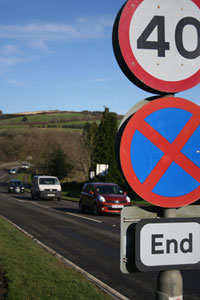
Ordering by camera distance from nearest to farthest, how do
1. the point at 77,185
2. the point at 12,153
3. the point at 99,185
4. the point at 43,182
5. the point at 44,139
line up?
the point at 99,185 < the point at 43,182 < the point at 77,185 < the point at 44,139 < the point at 12,153

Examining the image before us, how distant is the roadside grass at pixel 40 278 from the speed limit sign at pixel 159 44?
4.20 m

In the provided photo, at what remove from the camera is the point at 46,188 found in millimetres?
33875

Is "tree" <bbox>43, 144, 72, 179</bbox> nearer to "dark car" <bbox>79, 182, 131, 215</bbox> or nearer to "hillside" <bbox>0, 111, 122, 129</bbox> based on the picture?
"dark car" <bbox>79, 182, 131, 215</bbox>

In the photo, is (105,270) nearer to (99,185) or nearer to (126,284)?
(126,284)

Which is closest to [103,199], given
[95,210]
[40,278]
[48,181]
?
[95,210]

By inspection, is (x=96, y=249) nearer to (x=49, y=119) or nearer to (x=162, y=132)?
(x=162, y=132)

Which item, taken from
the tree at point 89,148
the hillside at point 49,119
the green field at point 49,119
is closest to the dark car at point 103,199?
the tree at point 89,148

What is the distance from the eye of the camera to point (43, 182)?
34688 millimetres

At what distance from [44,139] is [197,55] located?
89854 mm

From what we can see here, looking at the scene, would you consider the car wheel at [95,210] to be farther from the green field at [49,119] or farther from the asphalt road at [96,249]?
the green field at [49,119]

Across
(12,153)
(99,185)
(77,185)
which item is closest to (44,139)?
(12,153)

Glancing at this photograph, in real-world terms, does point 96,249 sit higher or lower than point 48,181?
higher

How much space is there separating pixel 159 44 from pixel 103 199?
18.1 meters

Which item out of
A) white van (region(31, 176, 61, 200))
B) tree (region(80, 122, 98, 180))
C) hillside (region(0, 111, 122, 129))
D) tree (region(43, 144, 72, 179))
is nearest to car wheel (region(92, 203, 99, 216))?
white van (region(31, 176, 61, 200))
